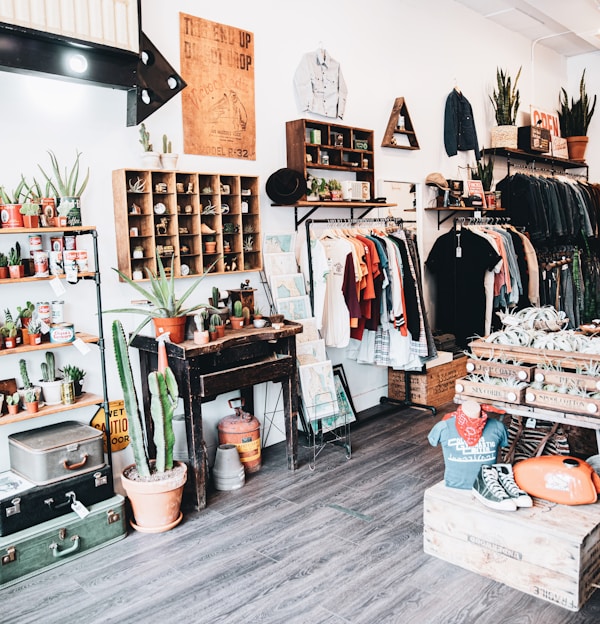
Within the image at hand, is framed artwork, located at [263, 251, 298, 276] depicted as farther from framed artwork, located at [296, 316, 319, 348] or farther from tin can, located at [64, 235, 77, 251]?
tin can, located at [64, 235, 77, 251]

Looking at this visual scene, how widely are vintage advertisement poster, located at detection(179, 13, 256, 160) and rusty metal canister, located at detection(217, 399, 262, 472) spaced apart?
1.81m

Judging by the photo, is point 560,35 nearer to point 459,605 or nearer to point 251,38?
point 251,38

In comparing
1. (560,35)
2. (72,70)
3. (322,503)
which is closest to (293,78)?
(72,70)

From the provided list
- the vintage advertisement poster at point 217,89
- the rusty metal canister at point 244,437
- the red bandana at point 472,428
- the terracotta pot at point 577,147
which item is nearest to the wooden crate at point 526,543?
the red bandana at point 472,428

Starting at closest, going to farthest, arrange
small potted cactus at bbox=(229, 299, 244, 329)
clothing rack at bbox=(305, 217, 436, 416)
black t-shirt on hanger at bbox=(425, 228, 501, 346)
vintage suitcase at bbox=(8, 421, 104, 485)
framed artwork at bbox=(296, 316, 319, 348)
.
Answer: vintage suitcase at bbox=(8, 421, 104, 485)
small potted cactus at bbox=(229, 299, 244, 329)
framed artwork at bbox=(296, 316, 319, 348)
clothing rack at bbox=(305, 217, 436, 416)
black t-shirt on hanger at bbox=(425, 228, 501, 346)

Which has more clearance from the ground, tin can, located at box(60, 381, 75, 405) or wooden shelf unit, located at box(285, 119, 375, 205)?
wooden shelf unit, located at box(285, 119, 375, 205)

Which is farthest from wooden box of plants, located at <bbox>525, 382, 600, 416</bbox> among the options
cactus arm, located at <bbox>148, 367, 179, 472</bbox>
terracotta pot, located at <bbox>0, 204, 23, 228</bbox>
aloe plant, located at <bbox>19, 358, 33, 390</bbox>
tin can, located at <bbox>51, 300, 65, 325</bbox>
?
terracotta pot, located at <bbox>0, 204, 23, 228</bbox>

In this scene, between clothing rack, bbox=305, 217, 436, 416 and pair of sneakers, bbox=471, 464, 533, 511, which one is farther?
clothing rack, bbox=305, 217, 436, 416

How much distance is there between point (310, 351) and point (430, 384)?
4.85 ft

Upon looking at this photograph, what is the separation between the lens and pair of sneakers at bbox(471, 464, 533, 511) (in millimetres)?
2816

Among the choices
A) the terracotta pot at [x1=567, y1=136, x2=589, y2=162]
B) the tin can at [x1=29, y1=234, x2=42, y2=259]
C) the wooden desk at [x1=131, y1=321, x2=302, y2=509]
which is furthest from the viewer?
the terracotta pot at [x1=567, y1=136, x2=589, y2=162]

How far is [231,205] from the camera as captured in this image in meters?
4.34

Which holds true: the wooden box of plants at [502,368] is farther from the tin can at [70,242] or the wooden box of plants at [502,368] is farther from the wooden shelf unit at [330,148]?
the tin can at [70,242]

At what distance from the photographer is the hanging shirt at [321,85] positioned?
484cm
